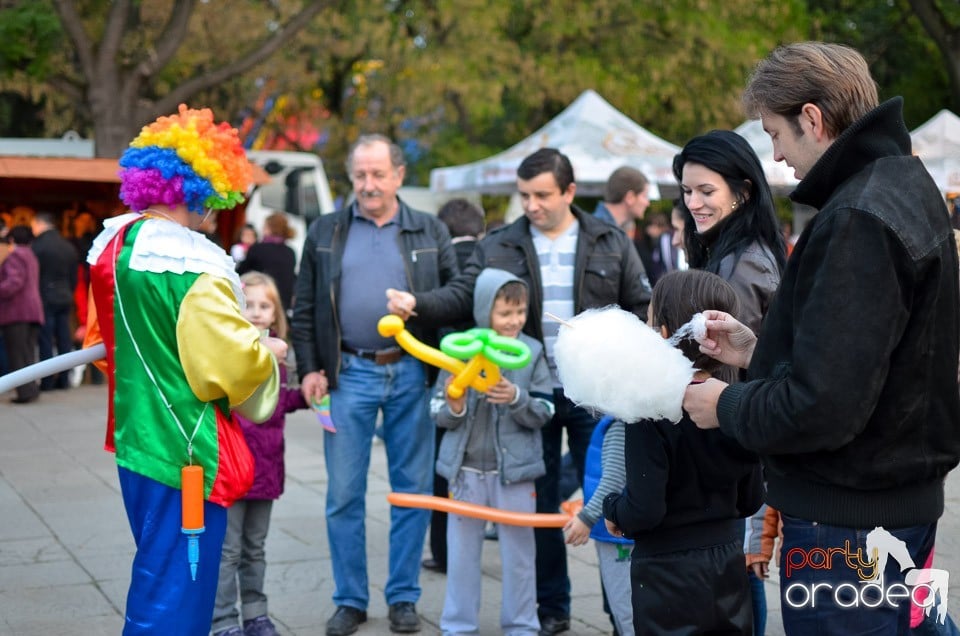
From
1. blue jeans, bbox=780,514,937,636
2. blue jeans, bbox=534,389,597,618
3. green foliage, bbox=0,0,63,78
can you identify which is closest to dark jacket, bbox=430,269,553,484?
blue jeans, bbox=534,389,597,618

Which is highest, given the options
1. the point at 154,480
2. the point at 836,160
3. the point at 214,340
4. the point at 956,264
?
the point at 836,160

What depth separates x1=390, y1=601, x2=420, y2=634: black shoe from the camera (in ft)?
17.0

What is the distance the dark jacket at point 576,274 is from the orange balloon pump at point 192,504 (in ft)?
5.83

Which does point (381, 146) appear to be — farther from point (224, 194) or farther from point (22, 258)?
point (22, 258)

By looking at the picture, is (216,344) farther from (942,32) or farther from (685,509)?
(942,32)

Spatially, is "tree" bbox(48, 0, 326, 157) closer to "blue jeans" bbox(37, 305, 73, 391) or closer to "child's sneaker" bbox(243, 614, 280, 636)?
"blue jeans" bbox(37, 305, 73, 391)

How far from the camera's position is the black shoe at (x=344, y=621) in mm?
5121

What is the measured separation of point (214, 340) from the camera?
3.69 metres

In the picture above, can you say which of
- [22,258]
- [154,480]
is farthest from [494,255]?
[22,258]

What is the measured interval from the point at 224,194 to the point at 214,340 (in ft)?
1.94

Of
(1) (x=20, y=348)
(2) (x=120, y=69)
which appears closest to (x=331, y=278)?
(1) (x=20, y=348)

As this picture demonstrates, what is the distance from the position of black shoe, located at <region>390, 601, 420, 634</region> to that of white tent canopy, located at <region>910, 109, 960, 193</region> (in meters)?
10.4

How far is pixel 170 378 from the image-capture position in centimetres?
372

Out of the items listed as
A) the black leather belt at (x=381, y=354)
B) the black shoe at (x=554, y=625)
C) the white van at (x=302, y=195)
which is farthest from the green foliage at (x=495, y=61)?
the black shoe at (x=554, y=625)
